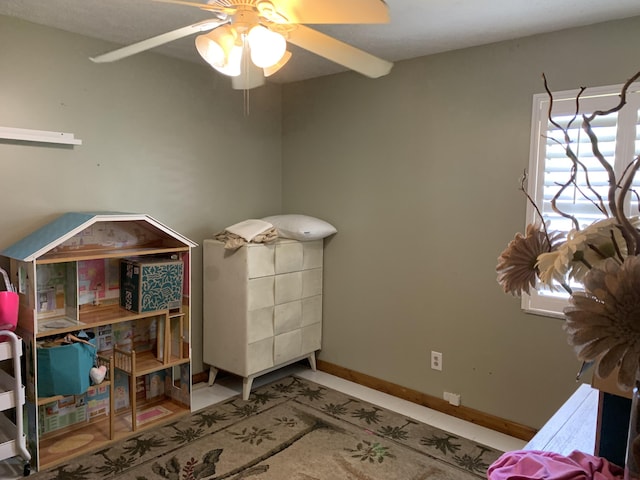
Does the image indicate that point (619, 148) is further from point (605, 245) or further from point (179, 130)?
point (179, 130)

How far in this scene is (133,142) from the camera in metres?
2.97

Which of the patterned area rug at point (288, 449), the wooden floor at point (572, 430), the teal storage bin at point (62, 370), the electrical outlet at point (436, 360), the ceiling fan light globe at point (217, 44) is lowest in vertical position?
the patterned area rug at point (288, 449)

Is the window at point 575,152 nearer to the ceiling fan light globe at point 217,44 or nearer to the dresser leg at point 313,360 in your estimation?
the ceiling fan light globe at point 217,44

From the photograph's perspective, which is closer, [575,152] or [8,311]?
[8,311]

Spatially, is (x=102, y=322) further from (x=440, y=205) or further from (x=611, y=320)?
(x=611, y=320)

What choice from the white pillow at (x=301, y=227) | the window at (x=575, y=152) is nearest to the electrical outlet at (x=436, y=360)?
the window at (x=575, y=152)

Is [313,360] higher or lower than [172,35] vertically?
lower

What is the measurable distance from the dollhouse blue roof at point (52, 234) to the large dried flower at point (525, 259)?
84.1 inches

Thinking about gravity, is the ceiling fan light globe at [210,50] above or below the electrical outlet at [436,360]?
above

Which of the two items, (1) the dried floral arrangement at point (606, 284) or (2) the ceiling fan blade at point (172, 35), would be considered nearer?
(1) the dried floral arrangement at point (606, 284)

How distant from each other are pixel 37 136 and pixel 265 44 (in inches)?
68.9

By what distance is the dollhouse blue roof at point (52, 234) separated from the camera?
2314mm

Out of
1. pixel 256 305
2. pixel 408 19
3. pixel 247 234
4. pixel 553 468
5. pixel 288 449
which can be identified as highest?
pixel 408 19

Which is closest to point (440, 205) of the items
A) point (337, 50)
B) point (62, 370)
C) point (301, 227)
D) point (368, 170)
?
point (368, 170)
